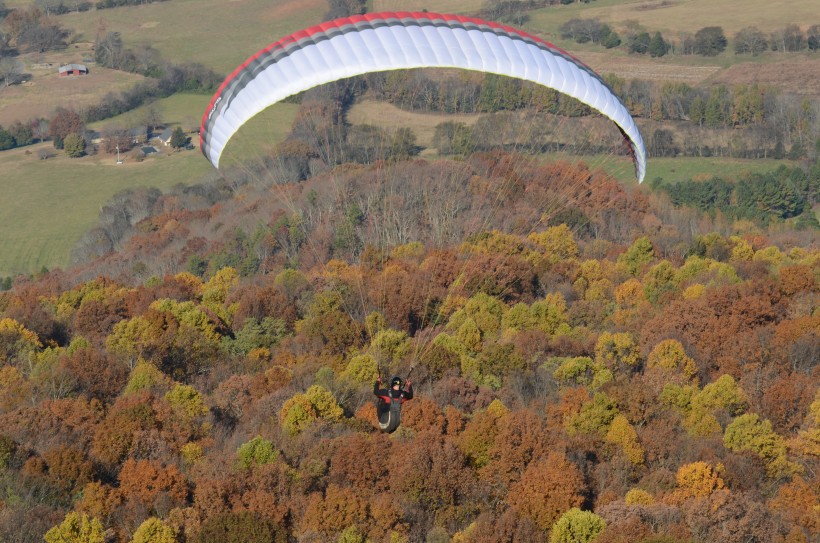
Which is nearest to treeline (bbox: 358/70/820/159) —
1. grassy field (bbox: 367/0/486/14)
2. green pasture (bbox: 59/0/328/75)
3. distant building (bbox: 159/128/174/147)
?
grassy field (bbox: 367/0/486/14)

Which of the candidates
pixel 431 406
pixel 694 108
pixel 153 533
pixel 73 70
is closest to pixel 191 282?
pixel 431 406

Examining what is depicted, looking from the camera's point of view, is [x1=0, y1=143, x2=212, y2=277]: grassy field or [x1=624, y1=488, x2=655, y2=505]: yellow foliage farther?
[x1=0, y1=143, x2=212, y2=277]: grassy field

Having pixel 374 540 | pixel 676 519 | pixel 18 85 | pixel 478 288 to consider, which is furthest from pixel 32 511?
pixel 18 85

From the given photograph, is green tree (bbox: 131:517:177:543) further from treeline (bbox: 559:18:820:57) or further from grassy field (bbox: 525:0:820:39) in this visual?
treeline (bbox: 559:18:820:57)

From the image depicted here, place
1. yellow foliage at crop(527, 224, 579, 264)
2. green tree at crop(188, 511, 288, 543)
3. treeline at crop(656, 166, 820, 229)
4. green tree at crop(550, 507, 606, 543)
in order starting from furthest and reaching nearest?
treeline at crop(656, 166, 820, 229) < yellow foliage at crop(527, 224, 579, 264) < green tree at crop(188, 511, 288, 543) < green tree at crop(550, 507, 606, 543)

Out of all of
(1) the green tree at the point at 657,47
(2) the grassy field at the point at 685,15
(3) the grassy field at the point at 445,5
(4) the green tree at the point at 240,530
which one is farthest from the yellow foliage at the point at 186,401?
(1) the green tree at the point at 657,47

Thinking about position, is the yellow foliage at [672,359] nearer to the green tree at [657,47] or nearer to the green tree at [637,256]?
the green tree at [637,256]
